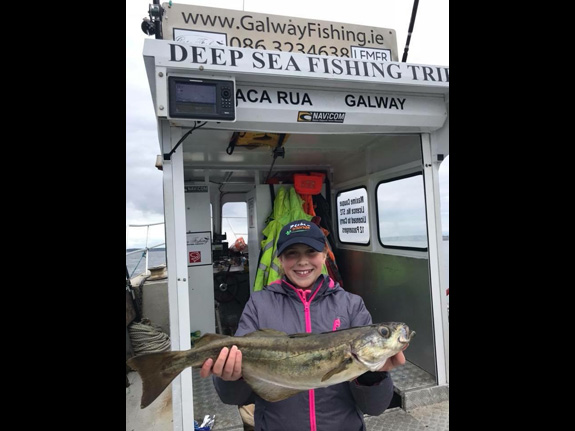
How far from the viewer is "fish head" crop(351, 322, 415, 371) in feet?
5.12

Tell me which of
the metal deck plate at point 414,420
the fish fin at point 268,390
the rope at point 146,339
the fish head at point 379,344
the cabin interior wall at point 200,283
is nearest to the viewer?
the fish head at point 379,344

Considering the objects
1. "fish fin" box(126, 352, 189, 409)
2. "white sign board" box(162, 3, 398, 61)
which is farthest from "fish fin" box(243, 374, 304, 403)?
"white sign board" box(162, 3, 398, 61)

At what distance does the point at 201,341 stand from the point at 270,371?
0.37m

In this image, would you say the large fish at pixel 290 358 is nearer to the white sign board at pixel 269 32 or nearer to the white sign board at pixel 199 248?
the white sign board at pixel 269 32

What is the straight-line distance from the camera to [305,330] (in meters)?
1.95

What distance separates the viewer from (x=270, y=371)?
1.67m

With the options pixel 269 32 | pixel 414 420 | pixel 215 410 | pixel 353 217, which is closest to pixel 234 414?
pixel 215 410

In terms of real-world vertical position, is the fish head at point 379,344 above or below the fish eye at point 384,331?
below

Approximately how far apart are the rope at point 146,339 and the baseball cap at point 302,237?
408cm

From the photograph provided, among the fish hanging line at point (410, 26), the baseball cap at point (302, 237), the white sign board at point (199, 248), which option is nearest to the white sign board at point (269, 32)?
the fish hanging line at point (410, 26)

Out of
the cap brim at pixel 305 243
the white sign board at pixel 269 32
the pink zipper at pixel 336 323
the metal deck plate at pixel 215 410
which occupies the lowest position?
the metal deck plate at pixel 215 410

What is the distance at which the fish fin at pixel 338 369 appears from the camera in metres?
1.56

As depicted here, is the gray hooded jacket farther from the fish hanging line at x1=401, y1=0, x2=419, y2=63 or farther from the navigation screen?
the fish hanging line at x1=401, y1=0, x2=419, y2=63

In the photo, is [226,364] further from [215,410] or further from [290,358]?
[215,410]
